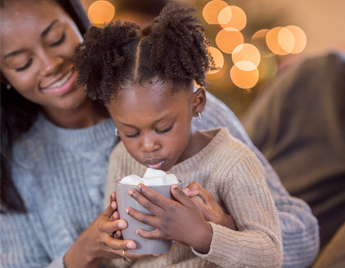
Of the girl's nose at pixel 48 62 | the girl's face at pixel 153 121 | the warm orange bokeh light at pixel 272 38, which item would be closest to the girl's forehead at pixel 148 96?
the girl's face at pixel 153 121

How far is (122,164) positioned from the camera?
3.14 ft

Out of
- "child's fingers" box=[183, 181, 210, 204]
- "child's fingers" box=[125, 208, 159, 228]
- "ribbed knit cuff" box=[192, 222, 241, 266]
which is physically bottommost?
"ribbed knit cuff" box=[192, 222, 241, 266]

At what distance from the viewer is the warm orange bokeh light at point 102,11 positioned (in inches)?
32.8

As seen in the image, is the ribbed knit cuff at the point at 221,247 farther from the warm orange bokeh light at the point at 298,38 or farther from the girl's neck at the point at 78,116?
the warm orange bokeh light at the point at 298,38

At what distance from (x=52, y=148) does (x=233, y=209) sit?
29.8 inches

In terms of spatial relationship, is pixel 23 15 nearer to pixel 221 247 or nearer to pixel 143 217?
pixel 143 217

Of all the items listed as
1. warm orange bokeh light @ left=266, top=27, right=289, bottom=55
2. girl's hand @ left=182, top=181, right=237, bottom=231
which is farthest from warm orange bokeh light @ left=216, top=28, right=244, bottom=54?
girl's hand @ left=182, top=181, right=237, bottom=231

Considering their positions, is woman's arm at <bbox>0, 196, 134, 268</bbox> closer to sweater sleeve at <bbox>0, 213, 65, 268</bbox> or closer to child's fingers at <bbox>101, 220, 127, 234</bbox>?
sweater sleeve at <bbox>0, 213, 65, 268</bbox>

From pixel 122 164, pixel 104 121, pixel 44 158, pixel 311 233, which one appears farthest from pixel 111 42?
pixel 311 233

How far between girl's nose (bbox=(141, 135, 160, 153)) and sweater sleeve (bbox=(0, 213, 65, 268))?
2.24 feet

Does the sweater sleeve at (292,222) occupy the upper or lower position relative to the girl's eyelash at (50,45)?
lower

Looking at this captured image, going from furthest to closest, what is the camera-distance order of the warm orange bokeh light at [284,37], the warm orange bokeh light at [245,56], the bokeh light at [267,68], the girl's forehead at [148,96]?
the bokeh light at [267,68] → the warm orange bokeh light at [284,37] → the warm orange bokeh light at [245,56] → the girl's forehead at [148,96]

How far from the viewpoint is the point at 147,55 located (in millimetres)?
725

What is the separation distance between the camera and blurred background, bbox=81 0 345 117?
2.91 ft
